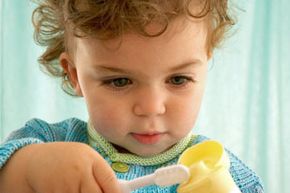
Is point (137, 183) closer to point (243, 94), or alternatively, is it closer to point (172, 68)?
point (172, 68)

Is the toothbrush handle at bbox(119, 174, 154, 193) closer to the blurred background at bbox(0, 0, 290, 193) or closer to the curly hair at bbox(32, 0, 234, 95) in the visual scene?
the curly hair at bbox(32, 0, 234, 95)

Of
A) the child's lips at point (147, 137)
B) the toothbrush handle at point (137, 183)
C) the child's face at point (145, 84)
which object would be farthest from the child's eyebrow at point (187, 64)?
the toothbrush handle at point (137, 183)

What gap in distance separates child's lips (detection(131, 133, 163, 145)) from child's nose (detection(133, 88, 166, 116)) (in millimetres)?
47

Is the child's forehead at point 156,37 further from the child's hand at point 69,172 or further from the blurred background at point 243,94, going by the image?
the blurred background at point 243,94

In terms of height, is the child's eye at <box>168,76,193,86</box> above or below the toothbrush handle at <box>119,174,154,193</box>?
above

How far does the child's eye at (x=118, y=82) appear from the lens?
0.73 metres

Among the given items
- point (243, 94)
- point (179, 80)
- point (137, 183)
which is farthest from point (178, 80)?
point (243, 94)

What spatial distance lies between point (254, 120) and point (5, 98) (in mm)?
698

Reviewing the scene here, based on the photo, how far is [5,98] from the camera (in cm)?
138

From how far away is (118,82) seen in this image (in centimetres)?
73

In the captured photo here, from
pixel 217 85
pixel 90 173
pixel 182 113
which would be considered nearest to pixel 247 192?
pixel 182 113

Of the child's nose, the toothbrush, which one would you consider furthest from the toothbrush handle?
the child's nose

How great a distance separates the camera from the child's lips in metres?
0.75

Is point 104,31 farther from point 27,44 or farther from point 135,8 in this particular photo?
point 27,44
